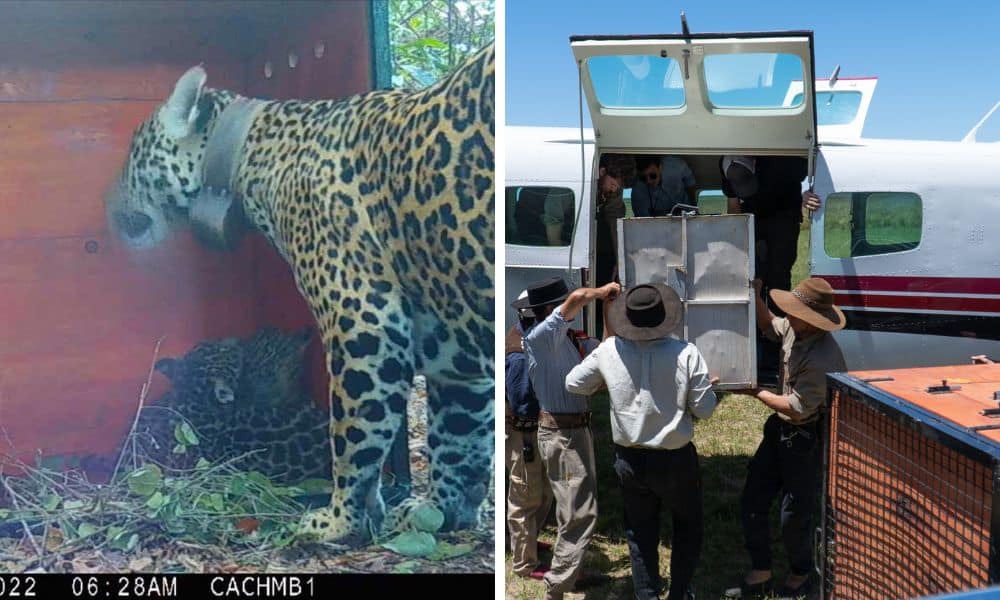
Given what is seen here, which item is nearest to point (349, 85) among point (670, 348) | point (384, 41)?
point (384, 41)

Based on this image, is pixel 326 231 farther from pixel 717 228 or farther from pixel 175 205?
pixel 717 228

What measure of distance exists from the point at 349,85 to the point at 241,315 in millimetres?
1355

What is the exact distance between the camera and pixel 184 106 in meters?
4.74

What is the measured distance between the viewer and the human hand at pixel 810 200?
596 centimetres

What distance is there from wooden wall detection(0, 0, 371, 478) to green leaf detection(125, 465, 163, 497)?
21 centimetres

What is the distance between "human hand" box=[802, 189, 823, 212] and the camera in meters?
5.96

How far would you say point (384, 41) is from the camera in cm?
460

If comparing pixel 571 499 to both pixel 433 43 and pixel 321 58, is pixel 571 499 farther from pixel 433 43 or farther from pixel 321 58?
pixel 321 58

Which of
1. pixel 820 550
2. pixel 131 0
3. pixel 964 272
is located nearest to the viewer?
pixel 820 550

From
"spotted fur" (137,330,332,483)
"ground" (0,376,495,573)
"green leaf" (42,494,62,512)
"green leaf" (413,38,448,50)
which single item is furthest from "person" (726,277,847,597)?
"green leaf" (42,494,62,512)

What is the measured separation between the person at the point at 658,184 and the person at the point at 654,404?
7.53 ft

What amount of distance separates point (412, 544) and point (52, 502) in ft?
6.25

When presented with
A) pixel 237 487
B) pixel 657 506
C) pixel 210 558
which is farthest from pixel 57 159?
pixel 657 506

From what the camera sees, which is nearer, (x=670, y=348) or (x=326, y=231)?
(x=670, y=348)
